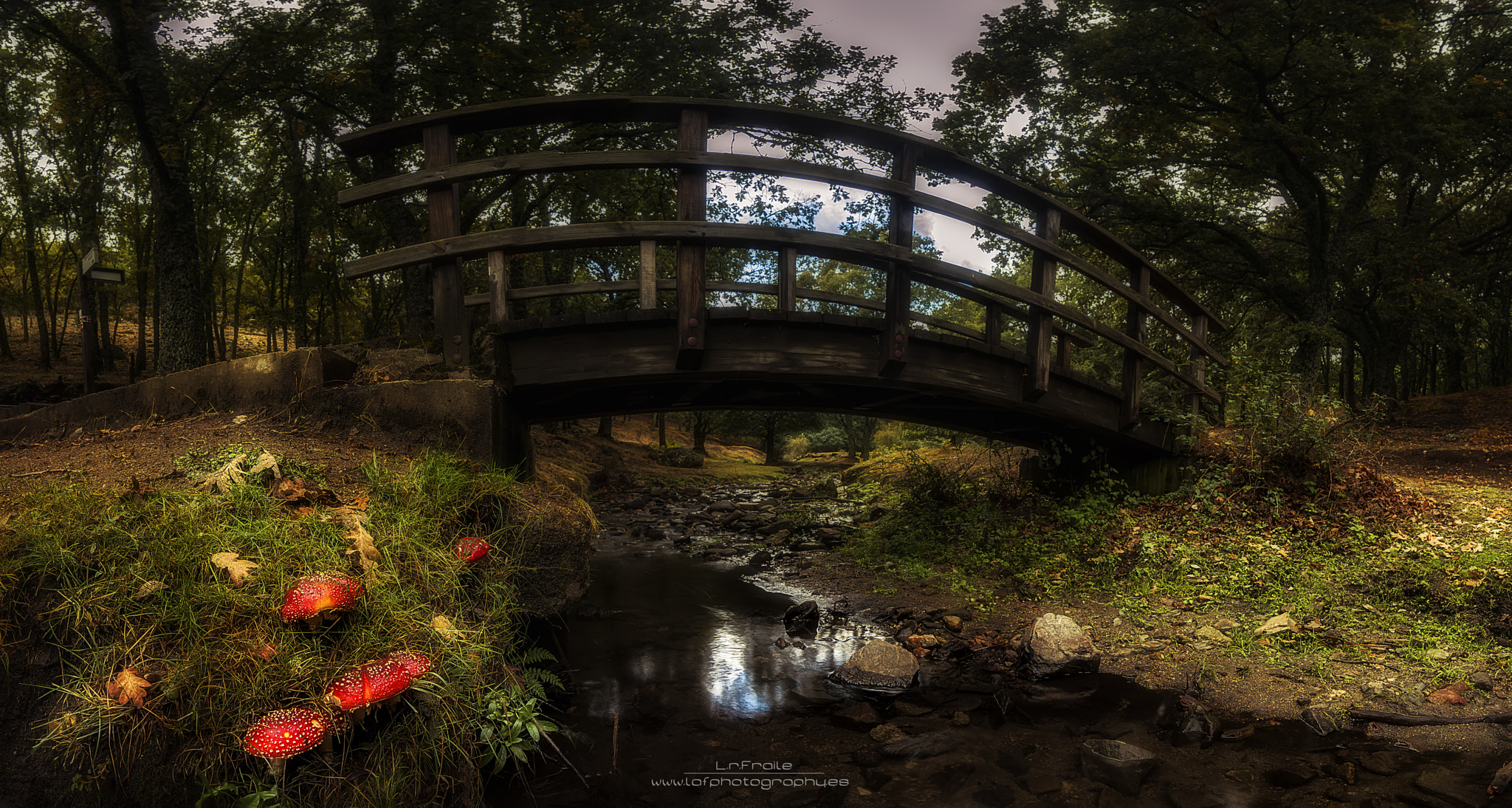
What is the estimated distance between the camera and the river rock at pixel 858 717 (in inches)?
177

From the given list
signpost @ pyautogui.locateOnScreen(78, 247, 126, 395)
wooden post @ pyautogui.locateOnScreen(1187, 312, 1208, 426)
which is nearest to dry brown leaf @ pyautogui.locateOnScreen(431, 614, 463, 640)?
wooden post @ pyautogui.locateOnScreen(1187, 312, 1208, 426)

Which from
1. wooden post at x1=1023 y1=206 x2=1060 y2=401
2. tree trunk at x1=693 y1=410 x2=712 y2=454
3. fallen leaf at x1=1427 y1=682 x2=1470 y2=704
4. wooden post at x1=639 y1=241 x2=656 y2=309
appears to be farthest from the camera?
tree trunk at x1=693 y1=410 x2=712 y2=454

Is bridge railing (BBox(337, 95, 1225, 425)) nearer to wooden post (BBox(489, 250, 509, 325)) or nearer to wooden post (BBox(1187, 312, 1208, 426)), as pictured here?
wooden post (BBox(489, 250, 509, 325))

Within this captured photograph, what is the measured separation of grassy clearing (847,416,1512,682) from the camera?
5.35 metres

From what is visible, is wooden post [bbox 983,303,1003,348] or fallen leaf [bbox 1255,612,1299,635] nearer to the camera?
fallen leaf [bbox 1255,612,1299,635]

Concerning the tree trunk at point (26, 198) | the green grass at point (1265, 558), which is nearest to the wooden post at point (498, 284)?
the green grass at point (1265, 558)

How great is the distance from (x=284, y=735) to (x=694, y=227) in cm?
417

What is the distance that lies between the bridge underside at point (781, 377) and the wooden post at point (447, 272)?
0.29m

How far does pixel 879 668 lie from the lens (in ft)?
16.9

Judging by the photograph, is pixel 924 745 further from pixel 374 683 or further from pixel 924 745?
pixel 374 683

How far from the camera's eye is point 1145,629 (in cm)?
598

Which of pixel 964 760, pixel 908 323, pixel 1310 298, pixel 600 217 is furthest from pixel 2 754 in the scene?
pixel 1310 298

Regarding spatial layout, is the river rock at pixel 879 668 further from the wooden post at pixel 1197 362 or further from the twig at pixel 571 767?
the wooden post at pixel 1197 362

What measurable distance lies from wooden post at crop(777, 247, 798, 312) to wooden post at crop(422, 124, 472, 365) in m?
2.54
